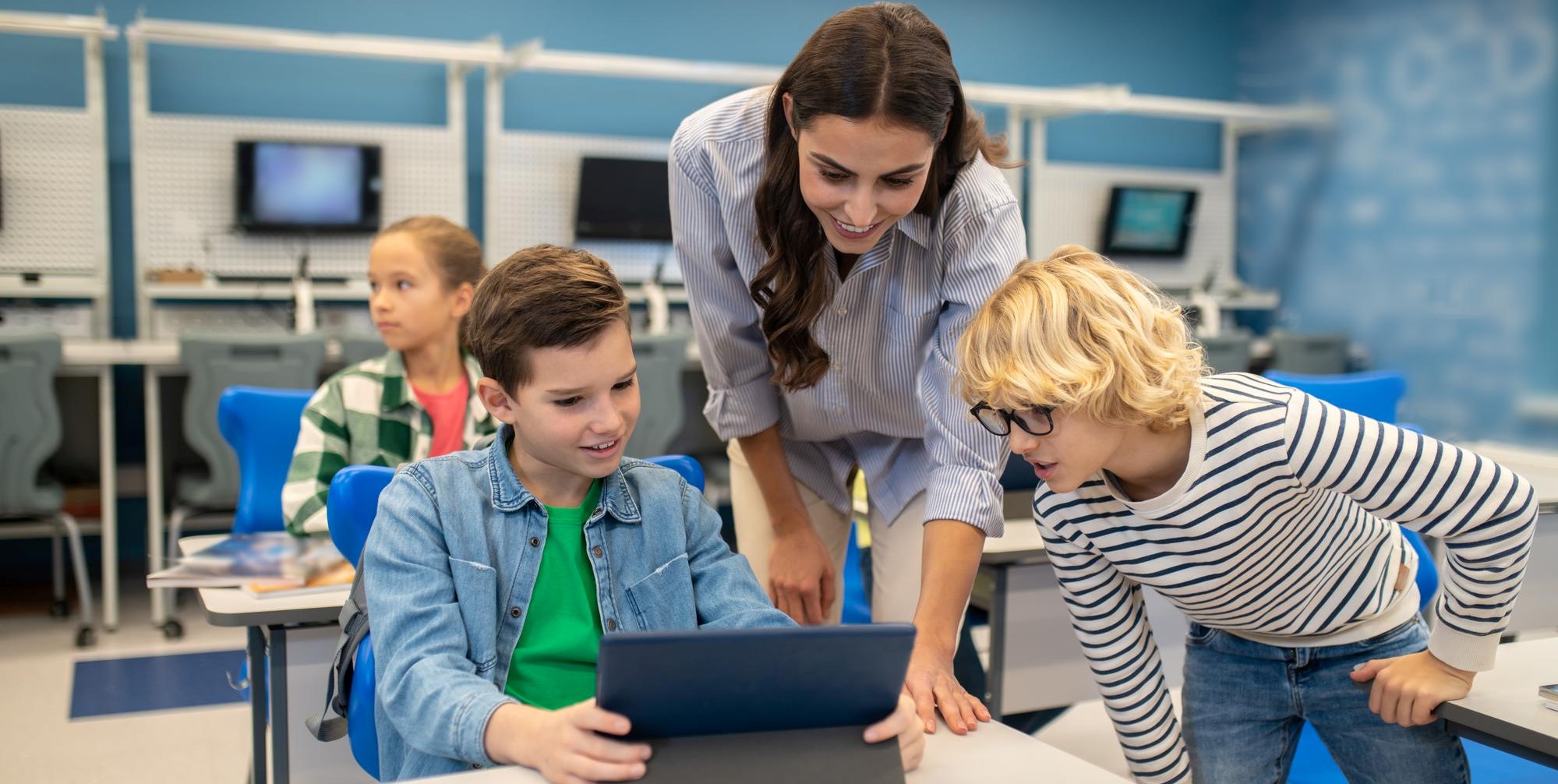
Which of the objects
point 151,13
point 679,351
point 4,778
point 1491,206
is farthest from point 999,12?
point 4,778

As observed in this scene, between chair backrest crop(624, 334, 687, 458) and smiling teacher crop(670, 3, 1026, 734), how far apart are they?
230 centimetres

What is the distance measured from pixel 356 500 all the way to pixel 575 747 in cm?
65

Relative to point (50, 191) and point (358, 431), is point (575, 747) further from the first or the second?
point (50, 191)

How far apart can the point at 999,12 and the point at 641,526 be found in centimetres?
552

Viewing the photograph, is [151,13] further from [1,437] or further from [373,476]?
[373,476]

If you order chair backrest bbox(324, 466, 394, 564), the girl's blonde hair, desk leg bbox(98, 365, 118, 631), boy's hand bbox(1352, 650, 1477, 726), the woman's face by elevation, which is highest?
the woman's face

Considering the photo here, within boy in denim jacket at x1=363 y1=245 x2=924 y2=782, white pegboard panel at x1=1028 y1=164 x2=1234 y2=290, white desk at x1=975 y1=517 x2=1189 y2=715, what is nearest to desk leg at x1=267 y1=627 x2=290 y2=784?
boy in denim jacket at x1=363 y1=245 x2=924 y2=782

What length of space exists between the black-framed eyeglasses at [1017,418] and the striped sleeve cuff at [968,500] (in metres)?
0.20

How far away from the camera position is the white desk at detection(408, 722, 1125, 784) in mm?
886

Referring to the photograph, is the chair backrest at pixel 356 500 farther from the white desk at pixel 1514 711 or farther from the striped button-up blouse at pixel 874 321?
the white desk at pixel 1514 711

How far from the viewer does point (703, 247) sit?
1517mm

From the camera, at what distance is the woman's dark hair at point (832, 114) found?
1177mm

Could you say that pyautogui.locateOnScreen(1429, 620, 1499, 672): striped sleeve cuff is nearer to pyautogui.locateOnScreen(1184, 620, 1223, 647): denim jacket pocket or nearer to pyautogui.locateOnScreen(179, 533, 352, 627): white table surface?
pyautogui.locateOnScreen(1184, 620, 1223, 647): denim jacket pocket

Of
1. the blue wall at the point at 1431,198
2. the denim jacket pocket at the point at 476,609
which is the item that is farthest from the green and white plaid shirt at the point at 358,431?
the blue wall at the point at 1431,198
